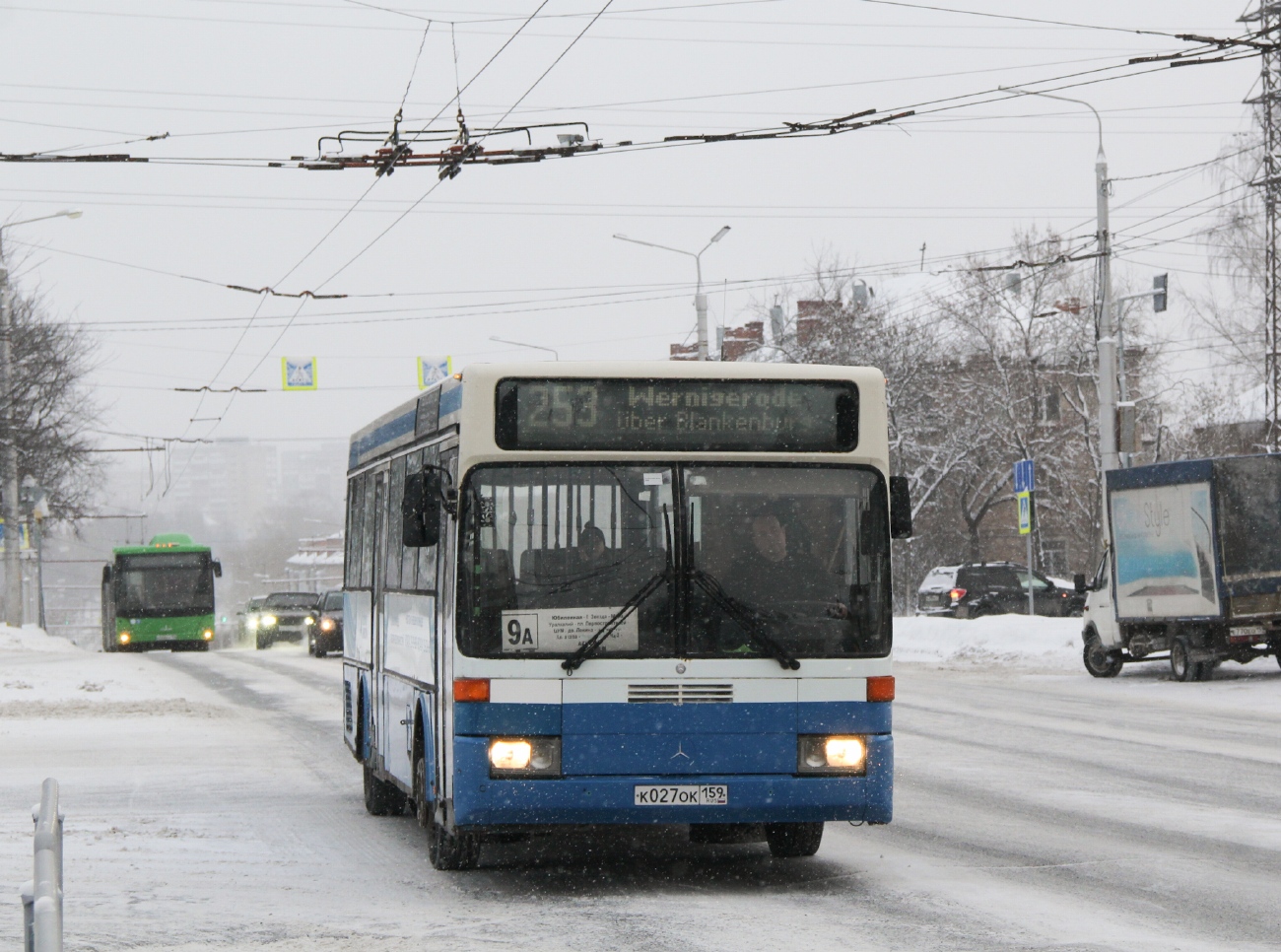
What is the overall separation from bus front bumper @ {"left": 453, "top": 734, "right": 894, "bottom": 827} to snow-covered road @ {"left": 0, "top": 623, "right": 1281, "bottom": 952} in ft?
1.21

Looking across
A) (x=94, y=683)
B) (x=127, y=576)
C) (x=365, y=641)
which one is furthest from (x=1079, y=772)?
(x=127, y=576)

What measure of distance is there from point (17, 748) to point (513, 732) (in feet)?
35.1

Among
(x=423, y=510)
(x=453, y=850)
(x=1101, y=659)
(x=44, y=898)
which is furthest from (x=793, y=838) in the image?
(x=1101, y=659)

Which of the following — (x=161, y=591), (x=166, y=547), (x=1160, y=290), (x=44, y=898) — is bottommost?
(x=44, y=898)

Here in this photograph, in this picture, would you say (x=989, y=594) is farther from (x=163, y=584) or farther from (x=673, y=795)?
(x=673, y=795)

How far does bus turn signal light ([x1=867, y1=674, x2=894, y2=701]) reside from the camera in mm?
9211

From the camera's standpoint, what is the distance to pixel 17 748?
1820 centimetres

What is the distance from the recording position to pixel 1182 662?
25406 mm

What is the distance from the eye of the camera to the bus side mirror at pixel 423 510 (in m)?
9.20

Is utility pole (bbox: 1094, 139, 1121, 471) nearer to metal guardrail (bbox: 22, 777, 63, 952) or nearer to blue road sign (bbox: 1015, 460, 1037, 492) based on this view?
blue road sign (bbox: 1015, 460, 1037, 492)

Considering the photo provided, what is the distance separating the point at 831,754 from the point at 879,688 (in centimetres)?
40

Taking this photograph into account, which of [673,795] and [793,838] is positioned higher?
[673,795]

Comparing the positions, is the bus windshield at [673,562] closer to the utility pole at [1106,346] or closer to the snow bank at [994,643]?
the snow bank at [994,643]

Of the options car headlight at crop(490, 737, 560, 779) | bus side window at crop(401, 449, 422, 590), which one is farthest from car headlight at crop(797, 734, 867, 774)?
bus side window at crop(401, 449, 422, 590)
